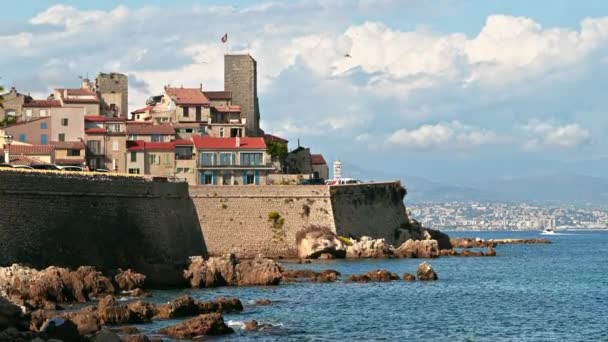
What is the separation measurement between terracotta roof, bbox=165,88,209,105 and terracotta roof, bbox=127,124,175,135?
6.20 metres

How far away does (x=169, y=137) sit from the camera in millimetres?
110375

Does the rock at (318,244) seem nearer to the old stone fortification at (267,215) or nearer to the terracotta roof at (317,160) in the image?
the old stone fortification at (267,215)

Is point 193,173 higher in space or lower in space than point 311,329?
higher

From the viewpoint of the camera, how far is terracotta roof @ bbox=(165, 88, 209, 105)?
118 meters

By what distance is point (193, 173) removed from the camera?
10512 cm

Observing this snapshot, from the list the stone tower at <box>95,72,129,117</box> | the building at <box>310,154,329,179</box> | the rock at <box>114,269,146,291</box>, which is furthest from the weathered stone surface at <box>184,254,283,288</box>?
the stone tower at <box>95,72,129,117</box>

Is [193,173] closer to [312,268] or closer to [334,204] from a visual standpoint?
[334,204]

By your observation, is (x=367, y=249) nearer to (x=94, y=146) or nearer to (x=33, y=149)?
(x=94, y=146)

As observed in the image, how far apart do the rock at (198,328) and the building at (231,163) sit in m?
58.1

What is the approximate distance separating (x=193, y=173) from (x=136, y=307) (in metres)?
56.1

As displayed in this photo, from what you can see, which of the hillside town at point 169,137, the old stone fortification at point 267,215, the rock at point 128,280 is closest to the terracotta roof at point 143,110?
the hillside town at point 169,137

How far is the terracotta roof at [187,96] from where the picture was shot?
4636 inches

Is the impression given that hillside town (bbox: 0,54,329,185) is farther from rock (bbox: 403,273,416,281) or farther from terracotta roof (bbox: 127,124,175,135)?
rock (bbox: 403,273,416,281)

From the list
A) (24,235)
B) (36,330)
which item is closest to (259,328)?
(36,330)
